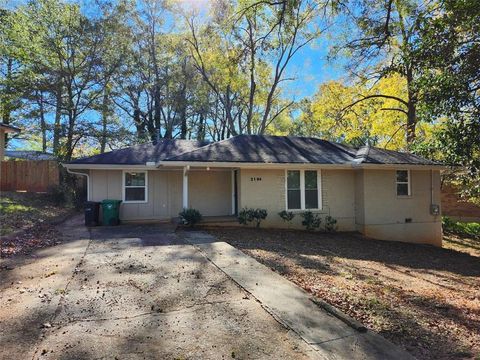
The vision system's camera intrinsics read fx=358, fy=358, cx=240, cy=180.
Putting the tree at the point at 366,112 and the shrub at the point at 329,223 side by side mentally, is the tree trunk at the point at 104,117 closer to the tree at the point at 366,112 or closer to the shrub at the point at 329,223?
the tree at the point at 366,112

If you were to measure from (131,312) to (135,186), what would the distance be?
34.5ft

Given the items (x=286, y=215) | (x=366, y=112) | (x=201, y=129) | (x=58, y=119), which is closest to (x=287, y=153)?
(x=286, y=215)

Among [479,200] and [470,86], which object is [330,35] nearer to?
[470,86]

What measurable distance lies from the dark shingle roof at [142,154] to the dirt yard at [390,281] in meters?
5.20

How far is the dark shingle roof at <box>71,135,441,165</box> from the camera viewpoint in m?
12.6

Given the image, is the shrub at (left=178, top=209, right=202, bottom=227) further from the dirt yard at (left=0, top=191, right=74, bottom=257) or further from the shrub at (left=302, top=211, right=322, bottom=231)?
the shrub at (left=302, top=211, right=322, bottom=231)

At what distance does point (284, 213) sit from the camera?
12.7 m

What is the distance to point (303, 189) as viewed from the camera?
13.3m

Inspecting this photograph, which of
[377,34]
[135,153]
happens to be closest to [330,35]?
[377,34]

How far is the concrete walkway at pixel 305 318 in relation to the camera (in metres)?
3.47

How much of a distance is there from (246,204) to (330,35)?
8.95 meters

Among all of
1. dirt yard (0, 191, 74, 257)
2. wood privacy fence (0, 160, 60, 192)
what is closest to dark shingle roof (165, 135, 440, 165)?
dirt yard (0, 191, 74, 257)

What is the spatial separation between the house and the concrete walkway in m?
6.17

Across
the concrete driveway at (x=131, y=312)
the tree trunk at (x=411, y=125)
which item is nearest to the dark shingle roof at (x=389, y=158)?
the tree trunk at (x=411, y=125)
